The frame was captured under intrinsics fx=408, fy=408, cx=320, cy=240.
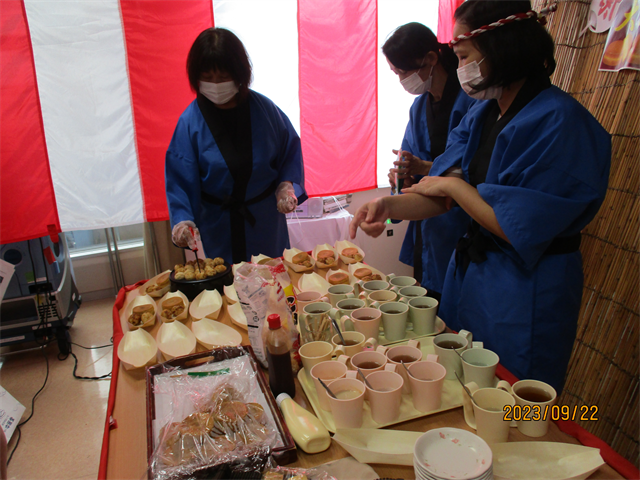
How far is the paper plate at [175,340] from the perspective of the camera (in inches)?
49.0

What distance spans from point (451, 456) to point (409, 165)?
1.42m

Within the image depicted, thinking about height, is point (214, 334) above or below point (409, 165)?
below

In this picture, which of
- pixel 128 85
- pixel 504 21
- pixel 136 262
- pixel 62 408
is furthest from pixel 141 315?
pixel 136 262

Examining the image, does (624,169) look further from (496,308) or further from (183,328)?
(183,328)

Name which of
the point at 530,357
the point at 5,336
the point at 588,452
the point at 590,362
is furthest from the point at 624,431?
the point at 5,336

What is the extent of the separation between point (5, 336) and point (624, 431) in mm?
3814

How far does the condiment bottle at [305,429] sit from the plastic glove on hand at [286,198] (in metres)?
1.31

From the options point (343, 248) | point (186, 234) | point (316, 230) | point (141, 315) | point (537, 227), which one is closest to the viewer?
point (537, 227)

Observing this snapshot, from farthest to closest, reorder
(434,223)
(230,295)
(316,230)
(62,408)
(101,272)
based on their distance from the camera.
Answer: (101,272)
(316,230)
(62,408)
(434,223)
(230,295)

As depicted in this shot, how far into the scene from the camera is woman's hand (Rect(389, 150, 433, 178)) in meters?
1.90

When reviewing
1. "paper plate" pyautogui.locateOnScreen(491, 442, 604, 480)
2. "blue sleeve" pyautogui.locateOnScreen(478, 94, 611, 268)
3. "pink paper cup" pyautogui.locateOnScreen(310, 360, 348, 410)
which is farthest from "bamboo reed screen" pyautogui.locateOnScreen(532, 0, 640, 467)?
"pink paper cup" pyautogui.locateOnScreen(310, 360, 348, 410)

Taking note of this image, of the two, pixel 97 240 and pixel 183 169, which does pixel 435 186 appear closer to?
pixel 183 169

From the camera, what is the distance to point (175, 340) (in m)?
1.30

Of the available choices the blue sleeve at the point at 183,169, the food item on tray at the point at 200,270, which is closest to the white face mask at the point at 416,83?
the blue sleeve at the point at 183,169
